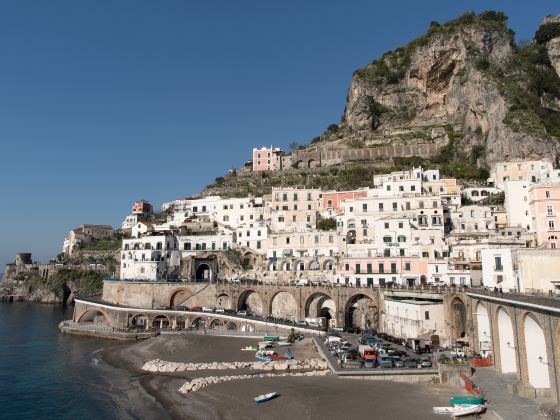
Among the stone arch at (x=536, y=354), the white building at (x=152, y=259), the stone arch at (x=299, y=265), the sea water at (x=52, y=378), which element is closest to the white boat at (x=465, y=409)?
the stone arch at (x=536, y=354)

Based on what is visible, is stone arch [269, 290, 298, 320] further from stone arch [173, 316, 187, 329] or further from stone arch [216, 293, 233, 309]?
stone arch [173, 316, 187, 329]

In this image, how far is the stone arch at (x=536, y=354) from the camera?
25516 mm

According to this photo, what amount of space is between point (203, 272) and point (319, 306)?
2541 centimetres

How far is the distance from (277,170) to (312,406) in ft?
256

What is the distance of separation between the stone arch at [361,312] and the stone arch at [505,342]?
18.2 metres

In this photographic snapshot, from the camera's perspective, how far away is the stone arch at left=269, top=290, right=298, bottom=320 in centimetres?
5644

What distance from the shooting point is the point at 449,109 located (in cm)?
10444

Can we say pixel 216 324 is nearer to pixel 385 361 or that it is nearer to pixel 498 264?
pixel 385 361

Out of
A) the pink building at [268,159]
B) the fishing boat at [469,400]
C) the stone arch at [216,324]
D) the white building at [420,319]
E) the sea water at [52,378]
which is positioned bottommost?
the sea water at [52,378]

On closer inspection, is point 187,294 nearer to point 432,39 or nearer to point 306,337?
point 306,337

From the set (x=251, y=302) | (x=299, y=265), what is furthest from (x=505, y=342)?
(x=251, y=302)

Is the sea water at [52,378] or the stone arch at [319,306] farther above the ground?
A: the stone arch at [319,306]

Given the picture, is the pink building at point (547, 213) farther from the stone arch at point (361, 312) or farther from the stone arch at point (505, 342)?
the stone arch at point (505, 342)

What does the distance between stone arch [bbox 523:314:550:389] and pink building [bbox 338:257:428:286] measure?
23459 millimetres
